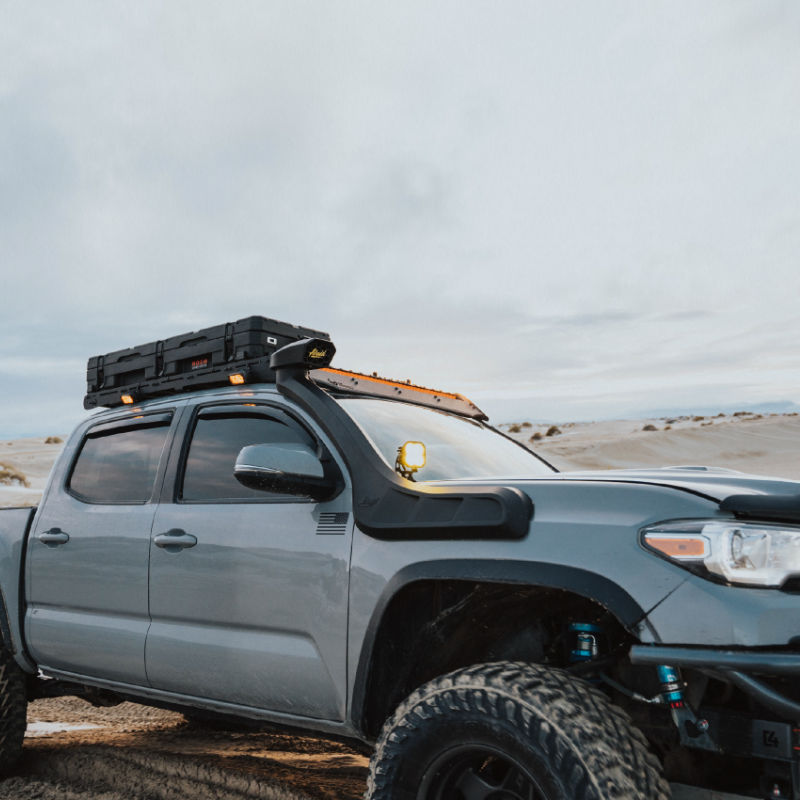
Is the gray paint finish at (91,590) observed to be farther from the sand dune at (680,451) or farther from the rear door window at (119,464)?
the sand dune at (680,451)

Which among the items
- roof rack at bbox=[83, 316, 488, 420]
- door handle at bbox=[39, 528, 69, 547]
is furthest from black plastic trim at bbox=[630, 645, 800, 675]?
door handle at bbox=[39, 528, 69, 547]

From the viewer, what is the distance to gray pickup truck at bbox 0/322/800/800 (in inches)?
92.1

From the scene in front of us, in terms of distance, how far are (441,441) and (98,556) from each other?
176 centimetres

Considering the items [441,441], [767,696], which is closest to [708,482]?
[767,696]

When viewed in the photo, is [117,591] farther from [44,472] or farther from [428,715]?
[44,472]

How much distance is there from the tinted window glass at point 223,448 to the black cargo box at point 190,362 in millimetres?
209

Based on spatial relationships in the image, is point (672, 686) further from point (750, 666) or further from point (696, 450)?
point (696, 450)

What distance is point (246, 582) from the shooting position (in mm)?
3408

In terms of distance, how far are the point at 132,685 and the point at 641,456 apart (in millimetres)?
29087

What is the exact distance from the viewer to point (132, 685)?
396 cm

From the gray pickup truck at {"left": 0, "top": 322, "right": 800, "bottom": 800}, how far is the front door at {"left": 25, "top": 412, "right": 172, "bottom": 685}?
0.05ft

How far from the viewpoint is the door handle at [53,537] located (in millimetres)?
4336

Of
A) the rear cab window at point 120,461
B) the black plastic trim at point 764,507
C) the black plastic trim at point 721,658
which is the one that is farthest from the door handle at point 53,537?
the black plastic trim at point 764,507

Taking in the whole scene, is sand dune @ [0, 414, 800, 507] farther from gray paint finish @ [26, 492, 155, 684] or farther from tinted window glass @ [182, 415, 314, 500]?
tinted window glass @ [182, 415, 314, 500]
